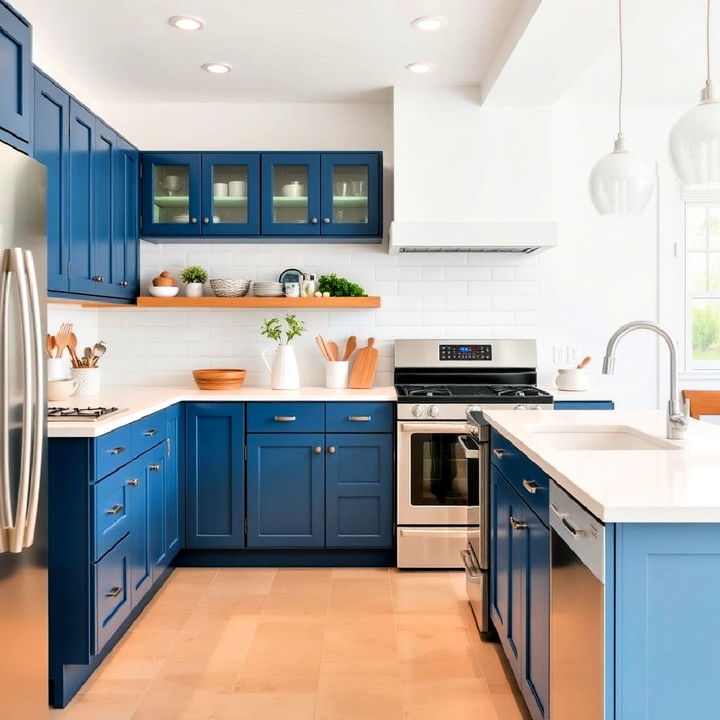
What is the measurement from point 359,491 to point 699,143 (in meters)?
2.68

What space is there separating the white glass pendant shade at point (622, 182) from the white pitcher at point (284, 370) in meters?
2.37

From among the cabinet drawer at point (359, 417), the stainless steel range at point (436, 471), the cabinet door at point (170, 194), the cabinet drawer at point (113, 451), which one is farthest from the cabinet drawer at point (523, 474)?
the cabinet door at point (170, 194)

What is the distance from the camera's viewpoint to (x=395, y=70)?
393 centimetres

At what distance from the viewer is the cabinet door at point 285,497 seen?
397 centimetres

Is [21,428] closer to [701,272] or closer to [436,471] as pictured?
[436,471]

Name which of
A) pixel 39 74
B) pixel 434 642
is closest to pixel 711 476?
pixel 434 642

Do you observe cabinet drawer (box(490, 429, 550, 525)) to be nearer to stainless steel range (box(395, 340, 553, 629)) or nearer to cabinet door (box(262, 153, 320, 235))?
stainless steel range (box(395, 340, 553, 629))

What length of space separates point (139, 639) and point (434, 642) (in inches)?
47.9

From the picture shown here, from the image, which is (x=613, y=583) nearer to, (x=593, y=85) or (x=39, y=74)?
(x=39, y=74)

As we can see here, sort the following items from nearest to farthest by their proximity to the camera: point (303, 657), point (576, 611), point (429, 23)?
point (576, 611)
point (303, 657)
point (429, 23)

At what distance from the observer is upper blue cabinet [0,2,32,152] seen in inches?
86.0

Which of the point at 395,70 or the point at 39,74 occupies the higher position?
the point at 395,70

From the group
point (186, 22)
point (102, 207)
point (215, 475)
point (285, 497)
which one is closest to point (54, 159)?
point (102, 207)

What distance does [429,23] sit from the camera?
130 inches
